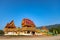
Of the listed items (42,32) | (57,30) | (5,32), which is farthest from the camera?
(57,30)

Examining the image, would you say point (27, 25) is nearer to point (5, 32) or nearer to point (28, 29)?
point (28, 29)

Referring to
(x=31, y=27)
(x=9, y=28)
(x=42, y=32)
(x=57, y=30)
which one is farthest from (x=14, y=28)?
(x=57, y=30)

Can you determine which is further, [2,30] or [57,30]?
[57,30]

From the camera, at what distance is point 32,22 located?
1347 inches

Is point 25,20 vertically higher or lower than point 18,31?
higher

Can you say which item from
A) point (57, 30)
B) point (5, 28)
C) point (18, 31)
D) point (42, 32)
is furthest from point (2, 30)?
point (57, 30)

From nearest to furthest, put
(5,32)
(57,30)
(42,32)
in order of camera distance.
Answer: (5,32) < (42,32) < (57,30)

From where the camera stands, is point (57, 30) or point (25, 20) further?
point (57, 30)

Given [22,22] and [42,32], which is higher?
[22,22]

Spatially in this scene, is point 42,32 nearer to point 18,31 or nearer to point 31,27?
point 31,27

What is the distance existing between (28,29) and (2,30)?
562 cm

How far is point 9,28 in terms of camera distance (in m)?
33.2

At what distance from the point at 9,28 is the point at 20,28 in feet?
7.72

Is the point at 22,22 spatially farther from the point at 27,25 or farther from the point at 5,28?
the point at 5,28
